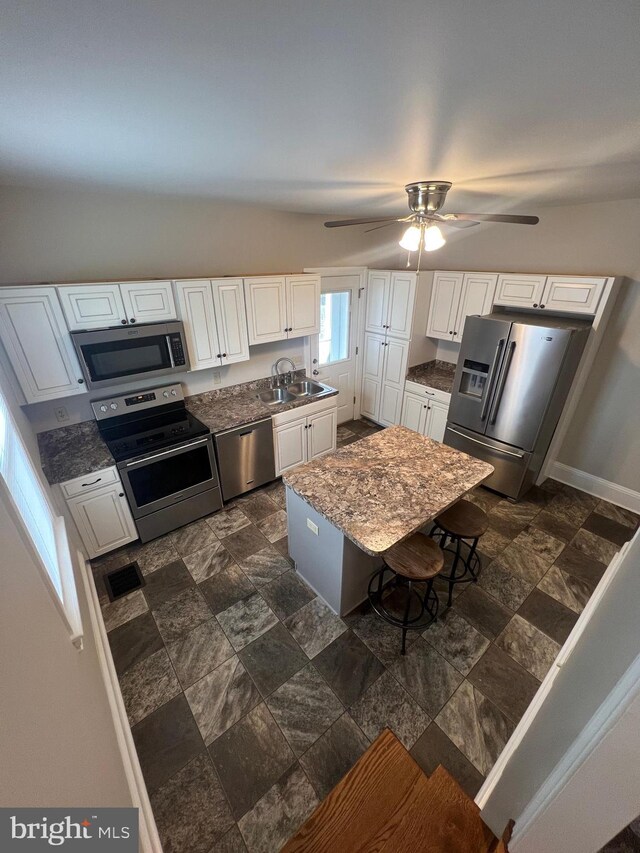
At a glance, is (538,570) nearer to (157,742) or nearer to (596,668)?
(596,668)

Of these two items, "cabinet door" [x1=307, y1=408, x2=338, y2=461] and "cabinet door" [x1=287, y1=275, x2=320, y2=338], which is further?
"cabinet door" [x1=307, y1=408, x2=338, y2=461]

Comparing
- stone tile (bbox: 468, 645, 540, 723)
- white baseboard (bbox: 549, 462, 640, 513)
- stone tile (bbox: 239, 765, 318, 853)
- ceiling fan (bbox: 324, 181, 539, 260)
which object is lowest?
stone tile (bbox: 239, 765, 318, 853)

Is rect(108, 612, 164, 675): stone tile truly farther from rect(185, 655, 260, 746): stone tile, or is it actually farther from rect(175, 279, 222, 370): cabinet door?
rect(175, 279, 222, 370): cabinet door

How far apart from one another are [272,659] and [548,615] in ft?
6.38

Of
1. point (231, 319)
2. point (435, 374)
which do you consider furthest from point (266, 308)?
point (435, 374)

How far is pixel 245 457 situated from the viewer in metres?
3.24

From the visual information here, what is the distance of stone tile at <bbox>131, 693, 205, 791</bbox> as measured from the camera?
5.35ft

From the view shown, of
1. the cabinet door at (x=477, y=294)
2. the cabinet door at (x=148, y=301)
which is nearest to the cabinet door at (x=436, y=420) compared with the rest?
the cabinet door at (x=477, y=294)

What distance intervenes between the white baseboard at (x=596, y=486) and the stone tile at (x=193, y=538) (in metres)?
3.72

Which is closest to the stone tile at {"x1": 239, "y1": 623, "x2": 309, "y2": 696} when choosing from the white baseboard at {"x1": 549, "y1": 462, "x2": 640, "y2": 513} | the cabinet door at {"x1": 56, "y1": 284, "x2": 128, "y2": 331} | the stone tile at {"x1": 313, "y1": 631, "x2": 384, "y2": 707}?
the stone tile at {"x1": 313, "y1": 631, "x2": 384, "y2": 707}

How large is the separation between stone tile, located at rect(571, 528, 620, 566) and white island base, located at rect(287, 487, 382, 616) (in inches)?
75.5

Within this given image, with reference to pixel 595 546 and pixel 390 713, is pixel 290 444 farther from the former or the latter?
pixel 595 546

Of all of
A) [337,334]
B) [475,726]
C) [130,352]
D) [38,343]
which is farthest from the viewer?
[337,334]

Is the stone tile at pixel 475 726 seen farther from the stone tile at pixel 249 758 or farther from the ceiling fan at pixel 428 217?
the ceiling fan at pixel 428 217
